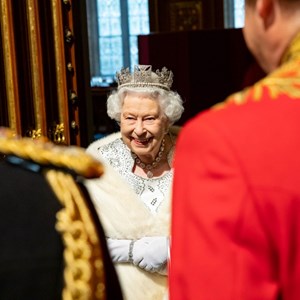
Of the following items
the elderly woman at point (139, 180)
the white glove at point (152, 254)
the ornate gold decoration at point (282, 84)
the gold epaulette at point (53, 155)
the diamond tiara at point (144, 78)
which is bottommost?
the white glove at point (152, 254)

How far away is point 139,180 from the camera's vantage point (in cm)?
241

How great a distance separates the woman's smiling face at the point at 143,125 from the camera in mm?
2461

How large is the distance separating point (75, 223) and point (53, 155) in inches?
3.6

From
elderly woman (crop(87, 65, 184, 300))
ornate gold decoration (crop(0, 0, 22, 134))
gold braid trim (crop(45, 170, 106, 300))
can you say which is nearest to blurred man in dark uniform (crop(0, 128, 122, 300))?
gold braid trim (crop(45, 170, 106, 300))

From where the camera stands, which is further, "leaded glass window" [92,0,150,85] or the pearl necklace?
"leaded glass window" [92,0,150,85]

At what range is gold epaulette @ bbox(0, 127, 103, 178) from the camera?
826 millimetres

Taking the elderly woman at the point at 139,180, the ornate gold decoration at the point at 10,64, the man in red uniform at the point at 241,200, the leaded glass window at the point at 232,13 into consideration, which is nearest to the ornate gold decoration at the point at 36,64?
the ornate gold decoration at the point at 10,64

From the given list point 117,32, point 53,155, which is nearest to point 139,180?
point 53,155

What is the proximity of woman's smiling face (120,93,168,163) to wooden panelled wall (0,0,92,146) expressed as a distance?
402mm

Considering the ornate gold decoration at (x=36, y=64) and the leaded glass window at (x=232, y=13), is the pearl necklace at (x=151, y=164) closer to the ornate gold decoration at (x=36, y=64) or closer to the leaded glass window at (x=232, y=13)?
the ornate gold decoration at (x=36, y=64)

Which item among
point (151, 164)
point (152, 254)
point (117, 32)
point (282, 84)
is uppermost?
point (282, 84)

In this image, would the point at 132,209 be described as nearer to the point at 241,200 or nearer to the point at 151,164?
the point at 151,164

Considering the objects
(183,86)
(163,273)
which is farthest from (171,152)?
(183,86)

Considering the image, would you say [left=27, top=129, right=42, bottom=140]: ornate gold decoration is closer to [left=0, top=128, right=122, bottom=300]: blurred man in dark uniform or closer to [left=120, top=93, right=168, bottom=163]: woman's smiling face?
[left=120, top=93, right=168, bottom=163]: woman's smiling face
